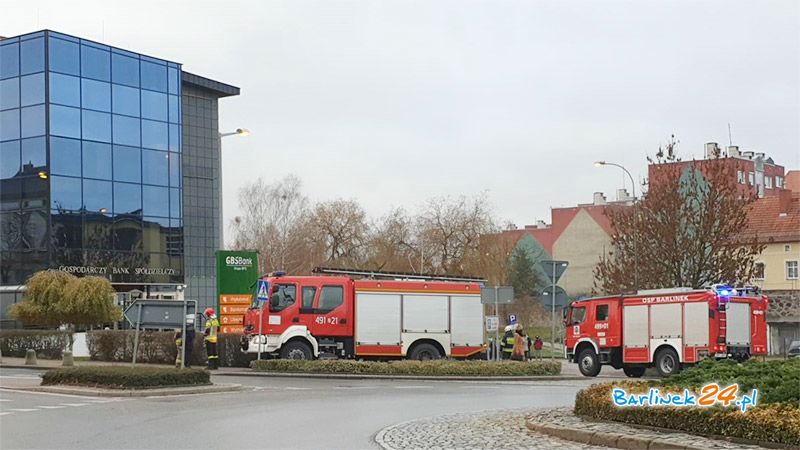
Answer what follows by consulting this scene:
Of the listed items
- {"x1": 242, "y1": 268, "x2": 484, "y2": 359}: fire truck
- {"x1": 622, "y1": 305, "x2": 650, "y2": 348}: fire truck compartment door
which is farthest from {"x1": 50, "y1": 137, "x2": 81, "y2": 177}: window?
{"x1": 622, "y1": 305, "x2": 650, "y2": 348}: fire truck compartment door

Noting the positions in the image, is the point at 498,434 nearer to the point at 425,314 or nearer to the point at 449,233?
the point at 425,314

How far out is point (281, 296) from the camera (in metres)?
30.0

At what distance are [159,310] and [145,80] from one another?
36777mm

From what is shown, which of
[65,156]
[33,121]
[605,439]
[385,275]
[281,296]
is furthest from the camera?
[65,156]

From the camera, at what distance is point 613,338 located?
103 ft

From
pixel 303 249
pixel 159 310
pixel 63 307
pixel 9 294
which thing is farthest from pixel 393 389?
pixel 303 249

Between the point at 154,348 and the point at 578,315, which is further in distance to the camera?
the point at 154,348

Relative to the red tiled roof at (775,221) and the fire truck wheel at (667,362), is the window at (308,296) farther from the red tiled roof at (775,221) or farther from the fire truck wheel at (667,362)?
the red tiled roof at (775,221)

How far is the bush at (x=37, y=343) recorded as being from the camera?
38.2 meters

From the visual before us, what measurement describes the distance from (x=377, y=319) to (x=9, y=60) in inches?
1340

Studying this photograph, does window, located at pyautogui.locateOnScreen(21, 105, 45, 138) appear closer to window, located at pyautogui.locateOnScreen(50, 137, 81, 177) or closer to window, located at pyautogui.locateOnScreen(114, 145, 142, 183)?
window, located at pyautogui.locateOnScreen(50, 137, 81, 177)

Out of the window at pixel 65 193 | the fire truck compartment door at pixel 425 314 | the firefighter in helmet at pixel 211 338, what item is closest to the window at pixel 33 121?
the window at pixel 65 193

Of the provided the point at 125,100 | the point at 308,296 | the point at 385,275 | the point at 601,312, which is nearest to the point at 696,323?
the point at 601,312

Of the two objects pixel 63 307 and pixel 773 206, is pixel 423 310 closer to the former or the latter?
pixel 63 307
